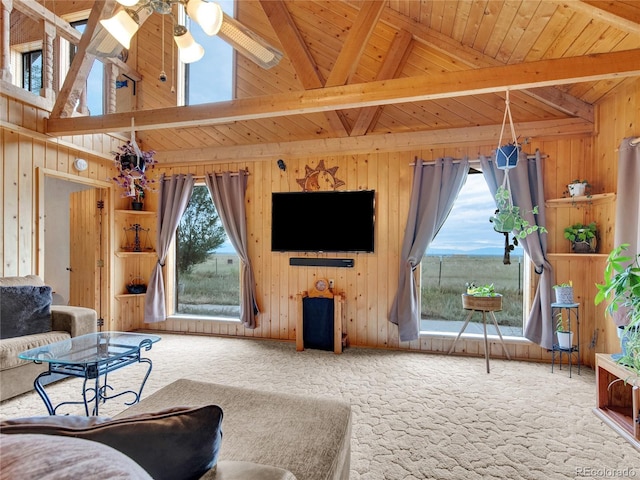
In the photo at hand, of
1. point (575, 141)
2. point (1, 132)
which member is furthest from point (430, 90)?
point (1, 132)

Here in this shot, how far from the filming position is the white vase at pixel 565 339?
3.20 m

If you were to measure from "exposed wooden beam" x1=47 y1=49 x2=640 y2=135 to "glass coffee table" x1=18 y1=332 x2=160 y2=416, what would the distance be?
7.00 feet

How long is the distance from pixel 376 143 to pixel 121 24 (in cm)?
284

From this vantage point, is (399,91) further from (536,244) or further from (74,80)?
(74,80)

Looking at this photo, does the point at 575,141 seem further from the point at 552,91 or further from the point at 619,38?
the point at 619,38

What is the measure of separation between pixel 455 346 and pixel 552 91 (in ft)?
9.97

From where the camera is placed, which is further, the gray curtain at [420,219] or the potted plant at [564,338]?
the gray curtain at [420,219]

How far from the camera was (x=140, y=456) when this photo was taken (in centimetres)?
79

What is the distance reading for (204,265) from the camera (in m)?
4.94

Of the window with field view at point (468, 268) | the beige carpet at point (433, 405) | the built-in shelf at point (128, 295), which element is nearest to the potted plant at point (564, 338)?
the beige carpet at point (433, 405)

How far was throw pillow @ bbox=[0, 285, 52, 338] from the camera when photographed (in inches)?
111

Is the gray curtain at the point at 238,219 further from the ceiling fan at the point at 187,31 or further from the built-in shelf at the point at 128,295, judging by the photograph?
the ceiling fan at the point at 187,31

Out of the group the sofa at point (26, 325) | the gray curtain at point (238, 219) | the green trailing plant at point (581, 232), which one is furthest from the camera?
the gray curtain at point (238, 219)

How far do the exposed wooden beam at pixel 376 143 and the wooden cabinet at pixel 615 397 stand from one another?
2434 millimetres
